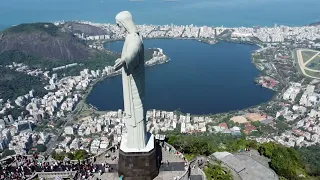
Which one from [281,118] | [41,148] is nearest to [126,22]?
[41,148]

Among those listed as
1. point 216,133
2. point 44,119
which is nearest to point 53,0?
point 44,119

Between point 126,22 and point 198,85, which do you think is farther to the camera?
point 198,85

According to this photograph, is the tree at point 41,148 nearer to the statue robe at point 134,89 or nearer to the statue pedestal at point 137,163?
the statue pedestal at point 137,163

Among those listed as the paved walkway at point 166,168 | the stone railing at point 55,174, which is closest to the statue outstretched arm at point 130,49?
the paved walkway at point 166,168

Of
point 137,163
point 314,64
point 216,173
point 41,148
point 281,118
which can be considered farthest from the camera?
point 314,64

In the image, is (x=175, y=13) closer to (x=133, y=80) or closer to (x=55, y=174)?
(x=133, y=80)

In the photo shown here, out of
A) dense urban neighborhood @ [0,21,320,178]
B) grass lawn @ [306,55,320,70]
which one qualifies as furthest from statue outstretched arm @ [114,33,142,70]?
grass lawn @ [306,55,320,70]
